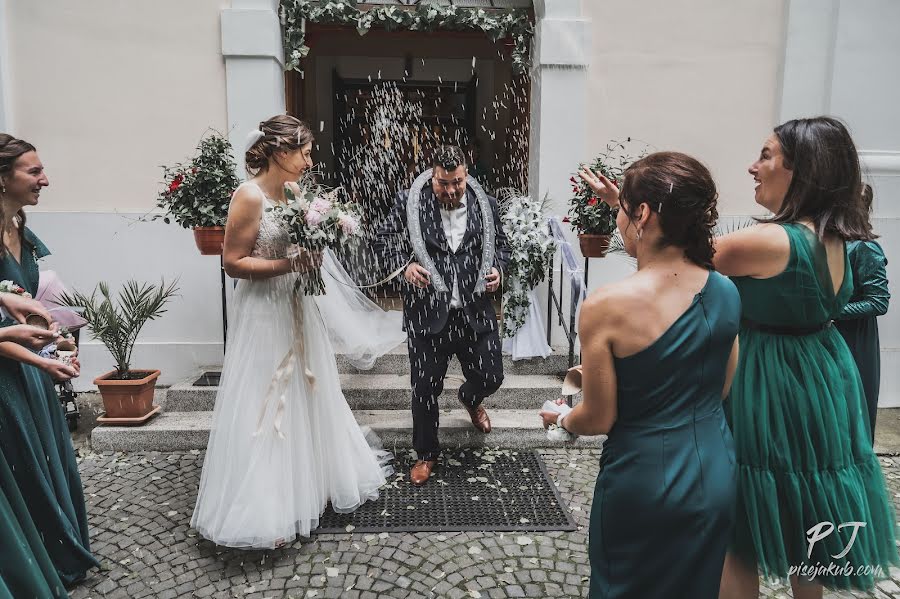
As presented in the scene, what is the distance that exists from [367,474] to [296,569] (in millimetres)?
901

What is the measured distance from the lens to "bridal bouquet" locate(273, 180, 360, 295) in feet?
10.8

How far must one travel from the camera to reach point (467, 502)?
3988mm

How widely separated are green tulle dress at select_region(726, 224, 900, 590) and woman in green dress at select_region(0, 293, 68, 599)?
2.73 metres

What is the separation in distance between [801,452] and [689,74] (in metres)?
4.97

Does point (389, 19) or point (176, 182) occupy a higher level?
point (389, 19)

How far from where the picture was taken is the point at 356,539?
11.6ft

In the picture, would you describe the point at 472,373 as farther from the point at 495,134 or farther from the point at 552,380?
the point at 495,134

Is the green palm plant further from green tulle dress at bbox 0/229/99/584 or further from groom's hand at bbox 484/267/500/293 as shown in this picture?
groom's hand at bbox 484/267/500/293

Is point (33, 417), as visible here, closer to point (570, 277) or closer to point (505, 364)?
point (505, 364)

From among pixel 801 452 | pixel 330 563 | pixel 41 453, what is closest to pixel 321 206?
pixel 41 453

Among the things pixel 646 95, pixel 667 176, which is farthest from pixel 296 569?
pixel 646 95

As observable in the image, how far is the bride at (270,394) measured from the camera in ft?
11.0

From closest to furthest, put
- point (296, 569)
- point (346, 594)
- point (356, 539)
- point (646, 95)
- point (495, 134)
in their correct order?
point (346, 594) → point (296, 569) → point (356, 539) → point (646, 95) → point (495, 134)

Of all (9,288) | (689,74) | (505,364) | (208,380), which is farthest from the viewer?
(689,74)
